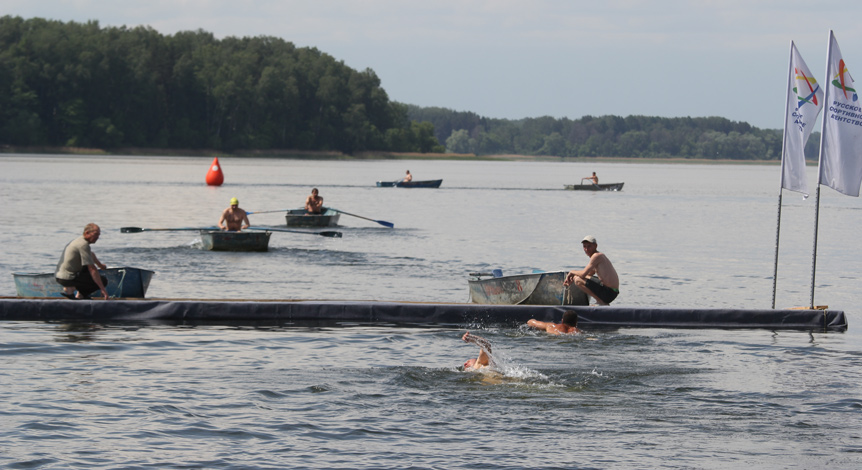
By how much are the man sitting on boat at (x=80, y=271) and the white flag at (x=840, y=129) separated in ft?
37.4

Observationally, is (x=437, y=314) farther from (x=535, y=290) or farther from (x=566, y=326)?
(x=566, y=326)

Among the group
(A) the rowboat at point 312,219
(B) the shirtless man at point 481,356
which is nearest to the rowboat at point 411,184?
(A) the rowboat at point 312,219

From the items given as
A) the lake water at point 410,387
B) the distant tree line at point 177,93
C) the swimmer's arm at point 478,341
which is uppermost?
the distant tree line at point 177,93

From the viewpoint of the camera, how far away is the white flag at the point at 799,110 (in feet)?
50.7

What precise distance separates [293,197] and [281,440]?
55466mm

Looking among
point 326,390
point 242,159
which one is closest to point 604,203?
point 326,390

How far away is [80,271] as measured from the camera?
54.2ft

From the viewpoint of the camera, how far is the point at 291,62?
578 ft

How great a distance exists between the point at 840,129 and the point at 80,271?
12188mm

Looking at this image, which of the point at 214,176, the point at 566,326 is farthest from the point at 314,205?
the point at 214,176

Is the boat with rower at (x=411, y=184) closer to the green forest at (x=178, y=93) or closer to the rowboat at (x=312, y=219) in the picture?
the rowboat at (x=312, y=219)

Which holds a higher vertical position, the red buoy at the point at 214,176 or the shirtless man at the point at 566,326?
the red buoy at the point at 214,176

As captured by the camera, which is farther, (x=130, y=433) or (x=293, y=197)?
(x=293, y=197)

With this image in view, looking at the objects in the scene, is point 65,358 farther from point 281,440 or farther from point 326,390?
point 281,440
